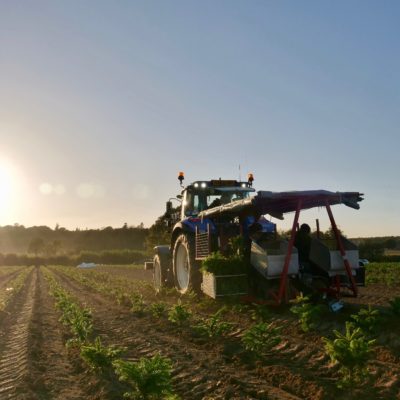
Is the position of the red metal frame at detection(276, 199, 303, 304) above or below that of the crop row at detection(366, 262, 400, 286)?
above

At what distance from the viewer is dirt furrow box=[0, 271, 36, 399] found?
5257 millimetres

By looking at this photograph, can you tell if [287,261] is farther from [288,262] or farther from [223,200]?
[223,200]

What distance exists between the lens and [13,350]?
23.9 ft

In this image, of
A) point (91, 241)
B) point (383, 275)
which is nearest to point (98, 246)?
point (91, 241)

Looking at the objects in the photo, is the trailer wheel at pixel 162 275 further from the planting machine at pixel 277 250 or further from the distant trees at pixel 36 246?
the distant trees at pixel 36 246

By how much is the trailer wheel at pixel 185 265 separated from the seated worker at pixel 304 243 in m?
2.40

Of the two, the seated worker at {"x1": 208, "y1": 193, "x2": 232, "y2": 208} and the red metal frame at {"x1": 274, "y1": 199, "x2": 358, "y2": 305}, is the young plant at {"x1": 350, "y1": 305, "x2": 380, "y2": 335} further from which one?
the seated worker at {"x1": 208, "y1": 193, "x2": 232, "y2": 208}

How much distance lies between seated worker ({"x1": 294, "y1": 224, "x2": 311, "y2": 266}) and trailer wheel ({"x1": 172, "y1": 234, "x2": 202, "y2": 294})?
240 cm

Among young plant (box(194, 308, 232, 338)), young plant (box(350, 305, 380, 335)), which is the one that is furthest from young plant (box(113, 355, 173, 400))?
young plant (box(350, 305, 380, 335))

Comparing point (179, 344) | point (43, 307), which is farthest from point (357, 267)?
point (43, 307)

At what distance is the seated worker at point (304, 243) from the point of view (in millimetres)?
8688

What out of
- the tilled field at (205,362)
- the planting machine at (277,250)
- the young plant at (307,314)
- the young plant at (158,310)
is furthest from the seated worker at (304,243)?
the young plant at (158,310)

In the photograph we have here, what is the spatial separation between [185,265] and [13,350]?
5.01 meters

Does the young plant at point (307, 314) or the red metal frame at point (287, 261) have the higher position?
the red metal frame at point (287, 261)
